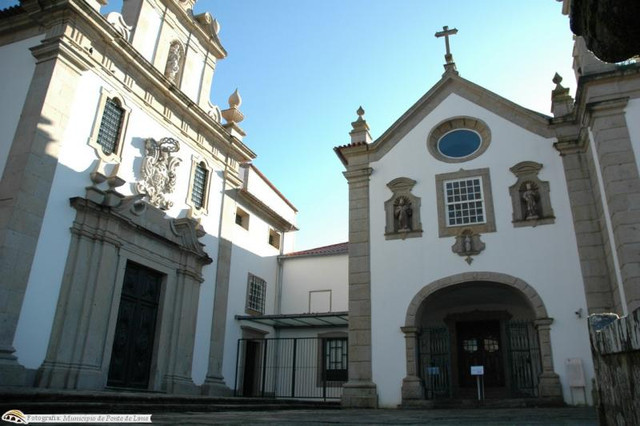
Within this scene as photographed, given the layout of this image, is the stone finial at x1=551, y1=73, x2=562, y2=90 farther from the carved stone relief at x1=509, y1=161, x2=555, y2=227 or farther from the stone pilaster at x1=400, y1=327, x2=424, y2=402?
the stone pilaster at x1=400, y1=327, x2=424, y2=402

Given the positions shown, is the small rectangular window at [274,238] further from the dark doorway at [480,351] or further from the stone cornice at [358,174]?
the dark doorway at [480,351]

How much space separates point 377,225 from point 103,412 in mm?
9654

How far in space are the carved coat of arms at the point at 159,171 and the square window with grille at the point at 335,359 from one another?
27.7 feet

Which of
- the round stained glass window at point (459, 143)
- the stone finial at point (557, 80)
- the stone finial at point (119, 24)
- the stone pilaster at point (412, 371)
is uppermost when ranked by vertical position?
the stone finial at point (119, 24)

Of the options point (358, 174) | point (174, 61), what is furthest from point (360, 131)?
point (174, 61)

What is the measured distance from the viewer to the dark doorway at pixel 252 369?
63.5ft

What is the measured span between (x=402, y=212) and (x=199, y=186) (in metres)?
7.17

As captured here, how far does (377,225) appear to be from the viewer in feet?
50.6

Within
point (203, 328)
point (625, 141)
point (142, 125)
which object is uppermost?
point (142, 125)

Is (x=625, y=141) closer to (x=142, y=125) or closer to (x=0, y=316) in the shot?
(x=142, y=125)

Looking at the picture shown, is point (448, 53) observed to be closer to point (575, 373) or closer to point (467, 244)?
point (467, 244)

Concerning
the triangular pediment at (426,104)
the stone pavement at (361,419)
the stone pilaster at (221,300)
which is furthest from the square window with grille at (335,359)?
the stone pavement at (361,419)

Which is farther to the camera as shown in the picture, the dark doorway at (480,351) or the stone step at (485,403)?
the dark doorway at (480,351)

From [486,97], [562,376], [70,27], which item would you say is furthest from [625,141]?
[70,27]
